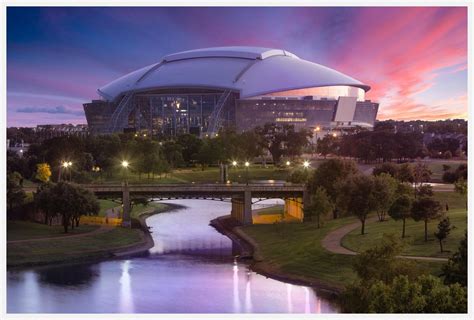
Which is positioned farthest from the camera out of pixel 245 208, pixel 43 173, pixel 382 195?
pixel 43 173

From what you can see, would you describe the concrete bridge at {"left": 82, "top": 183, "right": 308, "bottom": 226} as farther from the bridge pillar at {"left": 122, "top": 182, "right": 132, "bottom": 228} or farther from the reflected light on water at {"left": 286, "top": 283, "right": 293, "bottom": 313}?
the reflected light on water at {"left": 286, "top": 283, "right": 293, "bottom": 313}

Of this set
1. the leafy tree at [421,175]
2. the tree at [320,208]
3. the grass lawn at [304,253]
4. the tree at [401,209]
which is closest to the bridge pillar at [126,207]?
the grass lawn at [304,253]

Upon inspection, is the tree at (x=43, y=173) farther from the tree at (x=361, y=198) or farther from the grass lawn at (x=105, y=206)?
the tree at (x=361, y=198)

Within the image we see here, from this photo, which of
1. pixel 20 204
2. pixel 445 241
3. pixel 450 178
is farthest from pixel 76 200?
pixel 450 178

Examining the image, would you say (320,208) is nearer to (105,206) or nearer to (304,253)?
(304,253)

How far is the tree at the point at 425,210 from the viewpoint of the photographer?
151 feet

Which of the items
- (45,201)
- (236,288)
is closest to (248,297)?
(236,288)

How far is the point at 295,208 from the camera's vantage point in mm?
71562

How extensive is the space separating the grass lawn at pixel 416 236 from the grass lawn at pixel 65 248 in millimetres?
18097

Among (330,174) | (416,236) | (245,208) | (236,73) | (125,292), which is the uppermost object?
(236,73)

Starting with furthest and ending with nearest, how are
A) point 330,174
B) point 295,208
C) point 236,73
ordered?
1. point 236,73
2. point 295,208
3. point 330,174

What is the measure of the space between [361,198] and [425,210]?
6077 millimetres

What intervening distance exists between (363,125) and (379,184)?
132610 mm

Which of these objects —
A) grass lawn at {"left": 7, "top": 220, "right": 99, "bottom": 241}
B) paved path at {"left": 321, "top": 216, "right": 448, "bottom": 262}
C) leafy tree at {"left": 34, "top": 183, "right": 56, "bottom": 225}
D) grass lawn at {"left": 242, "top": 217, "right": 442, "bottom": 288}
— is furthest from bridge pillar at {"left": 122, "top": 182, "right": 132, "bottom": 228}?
paved path at {"left": 321, "top": 216, "right": 448, "bottom": 262}
